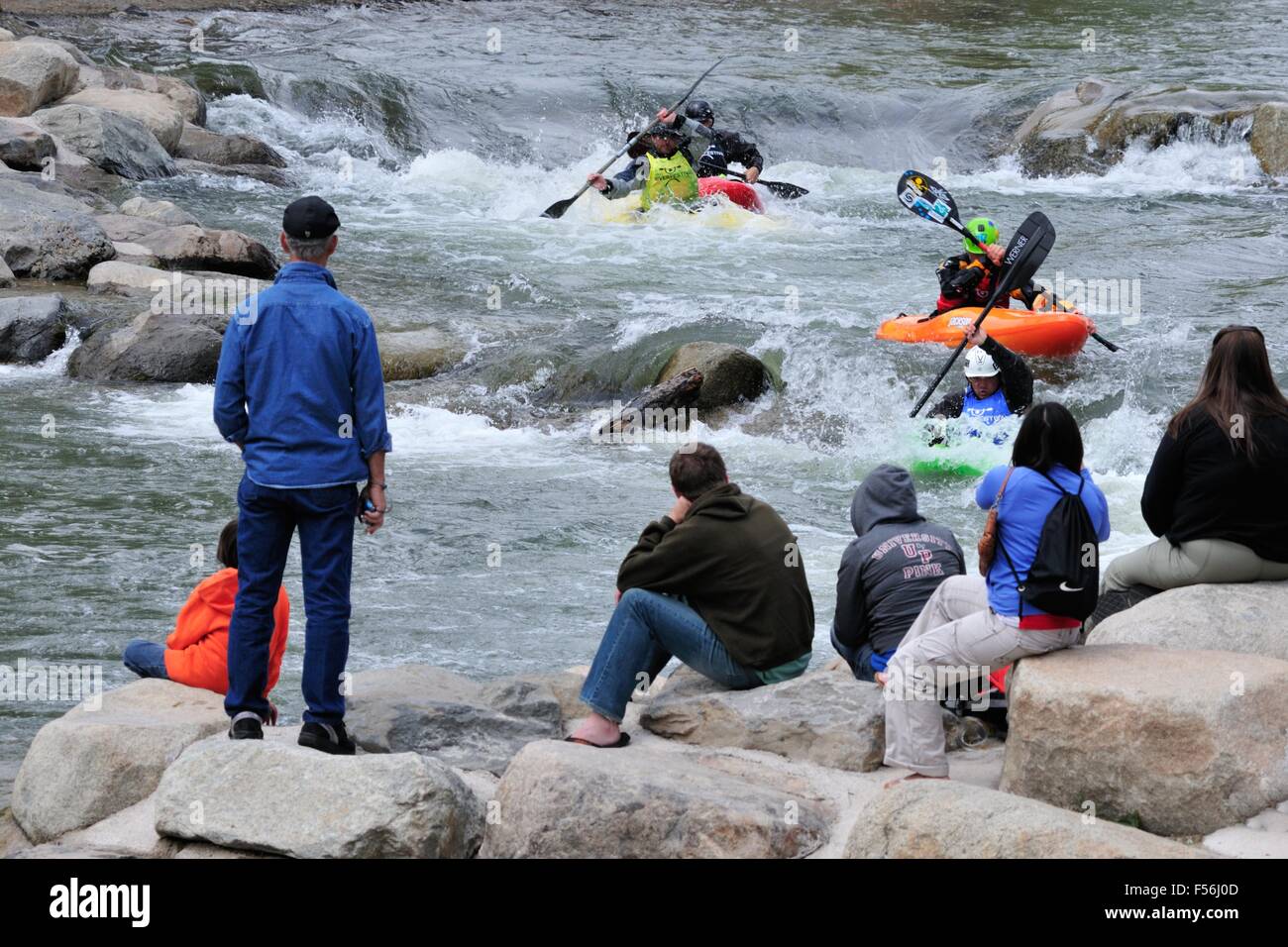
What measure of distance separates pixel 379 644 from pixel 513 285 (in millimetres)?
7914

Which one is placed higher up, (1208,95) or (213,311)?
(1208,95)

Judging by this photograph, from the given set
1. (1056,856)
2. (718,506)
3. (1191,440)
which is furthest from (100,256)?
(1056,856)

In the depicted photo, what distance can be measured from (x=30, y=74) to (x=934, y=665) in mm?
16038

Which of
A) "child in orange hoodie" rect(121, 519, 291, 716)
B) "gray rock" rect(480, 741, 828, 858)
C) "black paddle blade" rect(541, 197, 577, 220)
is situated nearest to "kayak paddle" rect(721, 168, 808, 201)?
"black paddle blade" rect(541, 197, 577, 220)

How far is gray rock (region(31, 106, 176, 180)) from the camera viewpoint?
16.9 meters

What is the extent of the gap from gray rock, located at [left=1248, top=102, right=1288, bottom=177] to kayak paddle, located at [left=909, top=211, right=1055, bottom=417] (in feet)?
31.3

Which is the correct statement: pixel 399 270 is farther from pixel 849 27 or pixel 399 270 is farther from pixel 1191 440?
pixel 849 27

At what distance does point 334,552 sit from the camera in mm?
4250

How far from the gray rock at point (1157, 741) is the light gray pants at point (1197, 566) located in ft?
2.68

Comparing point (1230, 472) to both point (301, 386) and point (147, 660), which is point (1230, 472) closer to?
point (301, 386)

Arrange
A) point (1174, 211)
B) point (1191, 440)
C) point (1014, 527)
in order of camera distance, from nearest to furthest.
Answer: point (1014, 527)
point (1191, 440)
point (1174, 211)

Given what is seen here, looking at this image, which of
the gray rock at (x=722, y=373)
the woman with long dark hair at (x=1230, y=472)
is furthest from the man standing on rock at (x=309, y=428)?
the gray rock at (x=722, y=373)
